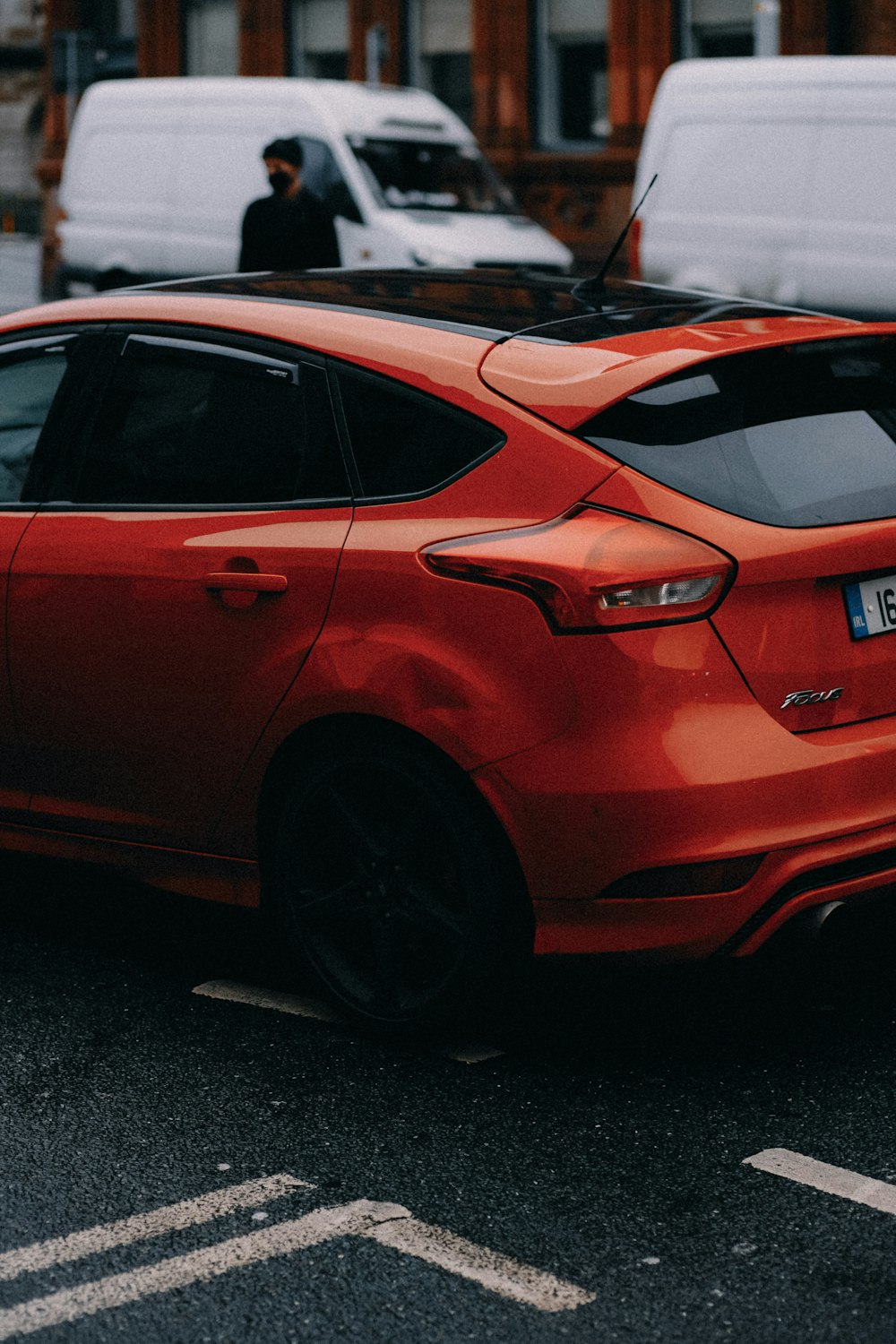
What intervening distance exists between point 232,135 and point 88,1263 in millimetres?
14450

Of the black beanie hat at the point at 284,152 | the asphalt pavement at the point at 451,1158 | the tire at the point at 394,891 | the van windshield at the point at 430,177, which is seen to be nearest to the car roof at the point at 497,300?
the tire at the point at 394,891

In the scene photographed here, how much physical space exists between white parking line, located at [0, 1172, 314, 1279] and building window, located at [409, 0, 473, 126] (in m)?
21.9

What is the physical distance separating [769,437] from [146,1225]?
1940 mm

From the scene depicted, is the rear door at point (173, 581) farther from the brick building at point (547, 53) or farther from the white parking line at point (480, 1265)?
the brick building at point (547, 53)

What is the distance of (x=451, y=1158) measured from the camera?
154 inches

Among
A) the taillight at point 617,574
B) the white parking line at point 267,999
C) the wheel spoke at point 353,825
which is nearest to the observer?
the taillight at point 617,574

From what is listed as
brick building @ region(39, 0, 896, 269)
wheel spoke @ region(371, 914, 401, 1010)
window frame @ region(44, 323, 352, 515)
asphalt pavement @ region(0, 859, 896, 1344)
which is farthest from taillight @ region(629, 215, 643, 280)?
wheel spoke @ region(371, 914, 401, 1010)

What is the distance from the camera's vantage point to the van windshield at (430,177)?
16.8 meters

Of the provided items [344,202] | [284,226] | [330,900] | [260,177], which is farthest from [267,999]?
[260,177]

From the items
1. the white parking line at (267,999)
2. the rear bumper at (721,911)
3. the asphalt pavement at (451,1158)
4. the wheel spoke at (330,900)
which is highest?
the rear bumper at (721,911)

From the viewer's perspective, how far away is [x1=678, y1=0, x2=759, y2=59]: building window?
70.9ft

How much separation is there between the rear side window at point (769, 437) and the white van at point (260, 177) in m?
11.5

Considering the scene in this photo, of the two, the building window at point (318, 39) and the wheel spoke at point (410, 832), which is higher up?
the building window at point (318, 39)

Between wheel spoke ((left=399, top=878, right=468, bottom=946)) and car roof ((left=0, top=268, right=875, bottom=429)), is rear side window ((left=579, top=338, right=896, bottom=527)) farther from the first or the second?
wheel spoke ((left=399, top=878, right=468, bottom=946))
